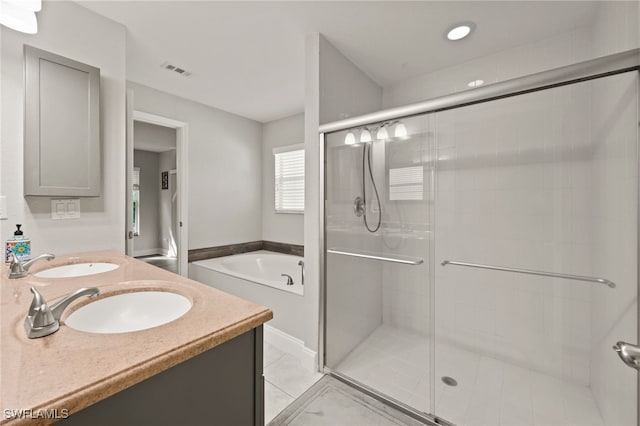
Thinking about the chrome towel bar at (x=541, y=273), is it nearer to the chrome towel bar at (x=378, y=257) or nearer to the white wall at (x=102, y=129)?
the chrome towel bar at (x=378, y=257)

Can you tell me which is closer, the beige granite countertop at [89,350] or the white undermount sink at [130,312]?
the beige granite countertop at [89,350]

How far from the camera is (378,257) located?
6.89 feet

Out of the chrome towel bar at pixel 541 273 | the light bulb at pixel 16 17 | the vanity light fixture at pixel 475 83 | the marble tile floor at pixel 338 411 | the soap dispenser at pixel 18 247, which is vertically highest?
the vanity light fixture at pixel 475 83

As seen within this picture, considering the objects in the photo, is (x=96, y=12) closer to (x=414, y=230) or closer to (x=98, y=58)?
(x=98, y=58)

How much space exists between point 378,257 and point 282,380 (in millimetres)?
1124

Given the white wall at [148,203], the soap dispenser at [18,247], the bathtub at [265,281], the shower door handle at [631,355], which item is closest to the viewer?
the shower door handle at [631,355]

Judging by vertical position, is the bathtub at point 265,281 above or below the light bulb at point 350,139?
below

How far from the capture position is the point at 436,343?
204cm

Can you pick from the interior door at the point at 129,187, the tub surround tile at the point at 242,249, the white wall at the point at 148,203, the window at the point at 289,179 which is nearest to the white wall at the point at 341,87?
the window at the point at 289,179

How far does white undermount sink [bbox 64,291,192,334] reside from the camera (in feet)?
2.92

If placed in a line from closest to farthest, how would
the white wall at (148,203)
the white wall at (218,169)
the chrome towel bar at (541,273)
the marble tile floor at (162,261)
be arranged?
the chrome towel bar at (541,273) → the white wall at (218,169) → the marble tile floor at (162,261) → the white wall at (148,203)

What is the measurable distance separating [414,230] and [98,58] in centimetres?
247

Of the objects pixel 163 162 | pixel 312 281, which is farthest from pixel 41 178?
pixel 163 162

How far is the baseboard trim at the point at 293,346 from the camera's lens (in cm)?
197
